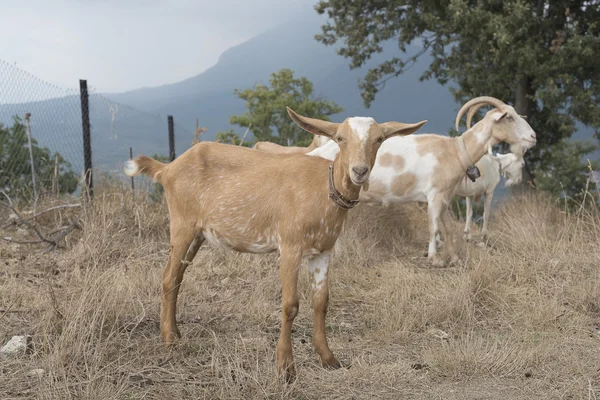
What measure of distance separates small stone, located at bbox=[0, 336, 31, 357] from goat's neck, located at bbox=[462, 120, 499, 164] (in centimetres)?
529

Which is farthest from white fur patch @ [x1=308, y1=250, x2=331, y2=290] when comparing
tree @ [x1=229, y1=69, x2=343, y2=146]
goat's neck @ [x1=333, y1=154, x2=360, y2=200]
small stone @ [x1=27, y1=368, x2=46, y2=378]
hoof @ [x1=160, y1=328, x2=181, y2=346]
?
tree @ [x1=229, y1=69, x2=343, y2=146]

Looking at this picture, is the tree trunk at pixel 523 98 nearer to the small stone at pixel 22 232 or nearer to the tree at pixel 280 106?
the small stone at pixel 22 232

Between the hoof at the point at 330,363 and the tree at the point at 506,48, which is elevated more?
the tree at the point at 506,48

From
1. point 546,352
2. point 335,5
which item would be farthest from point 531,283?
point 335,5

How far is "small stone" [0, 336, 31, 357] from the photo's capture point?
3814 millimetres

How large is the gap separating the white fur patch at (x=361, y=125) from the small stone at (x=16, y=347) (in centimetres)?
257

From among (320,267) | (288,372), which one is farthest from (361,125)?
(288,372)

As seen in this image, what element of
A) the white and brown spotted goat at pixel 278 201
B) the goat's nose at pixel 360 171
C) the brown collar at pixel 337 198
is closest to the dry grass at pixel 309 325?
the white and brown spotted goat at pixel 278 201

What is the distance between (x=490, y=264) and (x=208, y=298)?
2797mm

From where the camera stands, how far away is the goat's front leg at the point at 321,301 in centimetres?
380

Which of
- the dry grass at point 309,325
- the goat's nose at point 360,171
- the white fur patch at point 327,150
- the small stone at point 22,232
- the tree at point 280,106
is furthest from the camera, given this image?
the tree at point 280,106

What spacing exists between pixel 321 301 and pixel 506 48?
9.55 meters

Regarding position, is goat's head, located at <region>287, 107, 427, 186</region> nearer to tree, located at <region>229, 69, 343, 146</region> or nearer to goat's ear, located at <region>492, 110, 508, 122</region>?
goat's ear, located at <region>492, 110, 508, 122</region>

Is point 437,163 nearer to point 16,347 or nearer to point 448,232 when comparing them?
point 448,232
